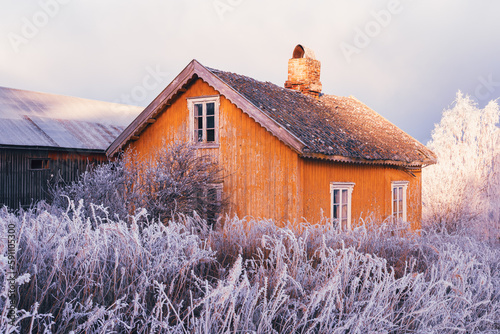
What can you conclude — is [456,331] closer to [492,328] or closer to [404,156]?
[492,328]

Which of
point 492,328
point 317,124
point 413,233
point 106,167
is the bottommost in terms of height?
point 492,328

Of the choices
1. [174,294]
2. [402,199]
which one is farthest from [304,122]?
[174,294]

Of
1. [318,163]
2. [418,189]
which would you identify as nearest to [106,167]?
[318,163]

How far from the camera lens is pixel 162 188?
11984 mm

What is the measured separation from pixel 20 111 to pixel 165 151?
9.00 meters

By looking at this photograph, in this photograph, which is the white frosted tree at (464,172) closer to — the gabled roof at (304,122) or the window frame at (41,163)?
the gabled roof at (304,122)

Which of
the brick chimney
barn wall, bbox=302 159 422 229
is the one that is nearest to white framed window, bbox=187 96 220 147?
barn wall, bbox=302 159 422 229

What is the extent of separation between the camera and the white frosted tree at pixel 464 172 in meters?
22.9

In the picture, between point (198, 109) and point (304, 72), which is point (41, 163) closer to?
point (198, 109)

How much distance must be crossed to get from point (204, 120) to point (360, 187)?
16.3 ft

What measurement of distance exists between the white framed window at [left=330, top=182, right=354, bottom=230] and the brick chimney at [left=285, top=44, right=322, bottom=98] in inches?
183

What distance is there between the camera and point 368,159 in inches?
532

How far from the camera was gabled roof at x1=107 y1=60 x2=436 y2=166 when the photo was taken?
12.1m

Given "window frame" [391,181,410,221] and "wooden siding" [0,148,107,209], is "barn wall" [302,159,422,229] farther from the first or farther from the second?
"wooden siding" [0,148,107,209]
